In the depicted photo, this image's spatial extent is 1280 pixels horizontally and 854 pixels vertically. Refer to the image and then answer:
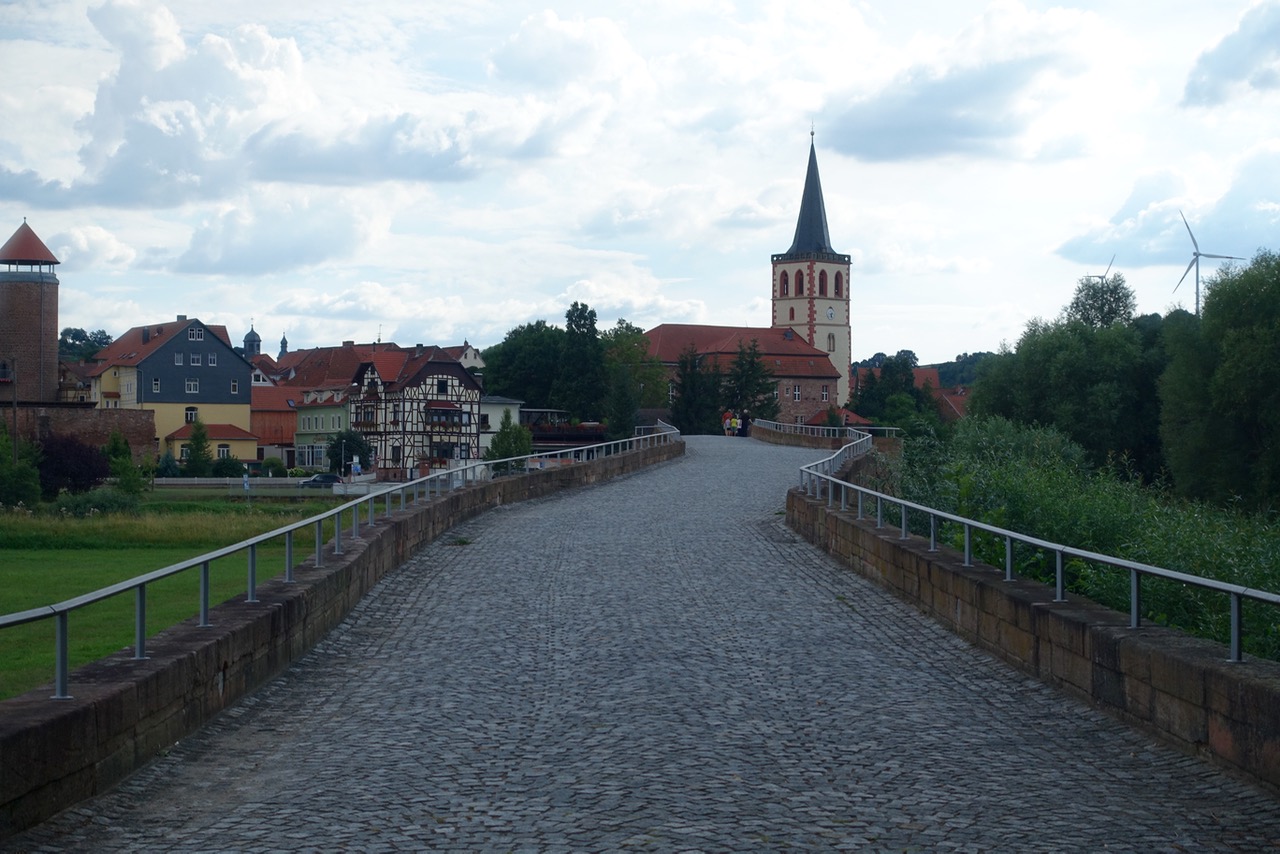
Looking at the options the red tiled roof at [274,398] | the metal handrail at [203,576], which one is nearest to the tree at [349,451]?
the red tiled roof at [274,398]

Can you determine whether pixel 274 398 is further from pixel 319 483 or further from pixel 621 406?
pixel 319 483

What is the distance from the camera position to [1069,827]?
20.6 feet

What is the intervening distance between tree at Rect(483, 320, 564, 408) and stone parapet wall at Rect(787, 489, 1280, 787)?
10224 centimetres

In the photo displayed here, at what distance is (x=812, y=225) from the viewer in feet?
474

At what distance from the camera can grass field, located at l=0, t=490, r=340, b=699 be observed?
8.43 m

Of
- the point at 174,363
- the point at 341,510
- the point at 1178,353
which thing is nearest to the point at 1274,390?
the point at 1178,353

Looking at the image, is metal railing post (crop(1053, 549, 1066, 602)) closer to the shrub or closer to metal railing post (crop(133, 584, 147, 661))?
metal railing post (crop(133, 584, 147, 661))

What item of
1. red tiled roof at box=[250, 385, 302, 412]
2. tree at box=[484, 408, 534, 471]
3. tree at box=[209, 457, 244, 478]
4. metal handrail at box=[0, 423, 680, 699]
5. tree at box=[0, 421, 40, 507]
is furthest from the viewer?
red tiled roof at box=[250, 385, 302, 412]

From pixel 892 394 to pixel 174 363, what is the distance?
71.6 m

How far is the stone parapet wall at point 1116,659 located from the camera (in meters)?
6.97

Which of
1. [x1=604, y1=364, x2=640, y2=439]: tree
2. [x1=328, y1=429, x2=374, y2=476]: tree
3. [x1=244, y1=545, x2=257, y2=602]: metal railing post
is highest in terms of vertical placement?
[x1=604, y1=364, x2=640, y2=439]: tree

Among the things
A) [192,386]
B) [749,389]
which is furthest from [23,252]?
[749,389]

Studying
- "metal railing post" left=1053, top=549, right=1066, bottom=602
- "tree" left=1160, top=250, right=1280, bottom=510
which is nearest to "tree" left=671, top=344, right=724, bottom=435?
"tree" left=1160, top=250, right=1280, bottom=510

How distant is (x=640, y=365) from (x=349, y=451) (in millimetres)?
48108
